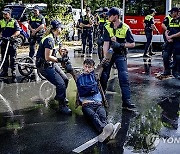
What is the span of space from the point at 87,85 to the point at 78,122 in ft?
2.10

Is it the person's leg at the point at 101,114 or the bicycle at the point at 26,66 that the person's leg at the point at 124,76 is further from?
the bicycle at the point at 26,66

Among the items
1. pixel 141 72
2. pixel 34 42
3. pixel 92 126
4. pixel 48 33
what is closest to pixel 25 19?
pixel 34 42

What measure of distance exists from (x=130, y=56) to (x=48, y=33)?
8851 millimetres

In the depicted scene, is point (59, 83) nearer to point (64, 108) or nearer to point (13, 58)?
point (64, 108)

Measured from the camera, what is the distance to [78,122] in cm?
609

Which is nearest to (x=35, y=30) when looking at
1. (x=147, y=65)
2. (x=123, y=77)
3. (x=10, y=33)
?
(x=10, y=33)

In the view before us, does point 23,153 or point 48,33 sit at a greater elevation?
point 48,33

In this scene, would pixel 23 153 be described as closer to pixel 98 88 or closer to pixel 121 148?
pixel 121 148

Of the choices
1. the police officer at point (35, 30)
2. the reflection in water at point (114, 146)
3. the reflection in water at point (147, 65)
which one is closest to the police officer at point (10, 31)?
the police officer at point (35, 30)

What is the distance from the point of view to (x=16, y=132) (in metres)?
5.58

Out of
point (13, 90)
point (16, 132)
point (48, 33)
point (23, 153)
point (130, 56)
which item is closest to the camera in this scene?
point (23, 153)

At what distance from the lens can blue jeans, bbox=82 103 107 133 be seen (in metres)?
5.49

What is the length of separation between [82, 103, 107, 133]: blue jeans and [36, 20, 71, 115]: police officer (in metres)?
0.81

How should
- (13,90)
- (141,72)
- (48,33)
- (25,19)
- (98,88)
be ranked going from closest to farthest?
(98,88) < (48,33) < (13,90) < (141,72) < (25,19)
